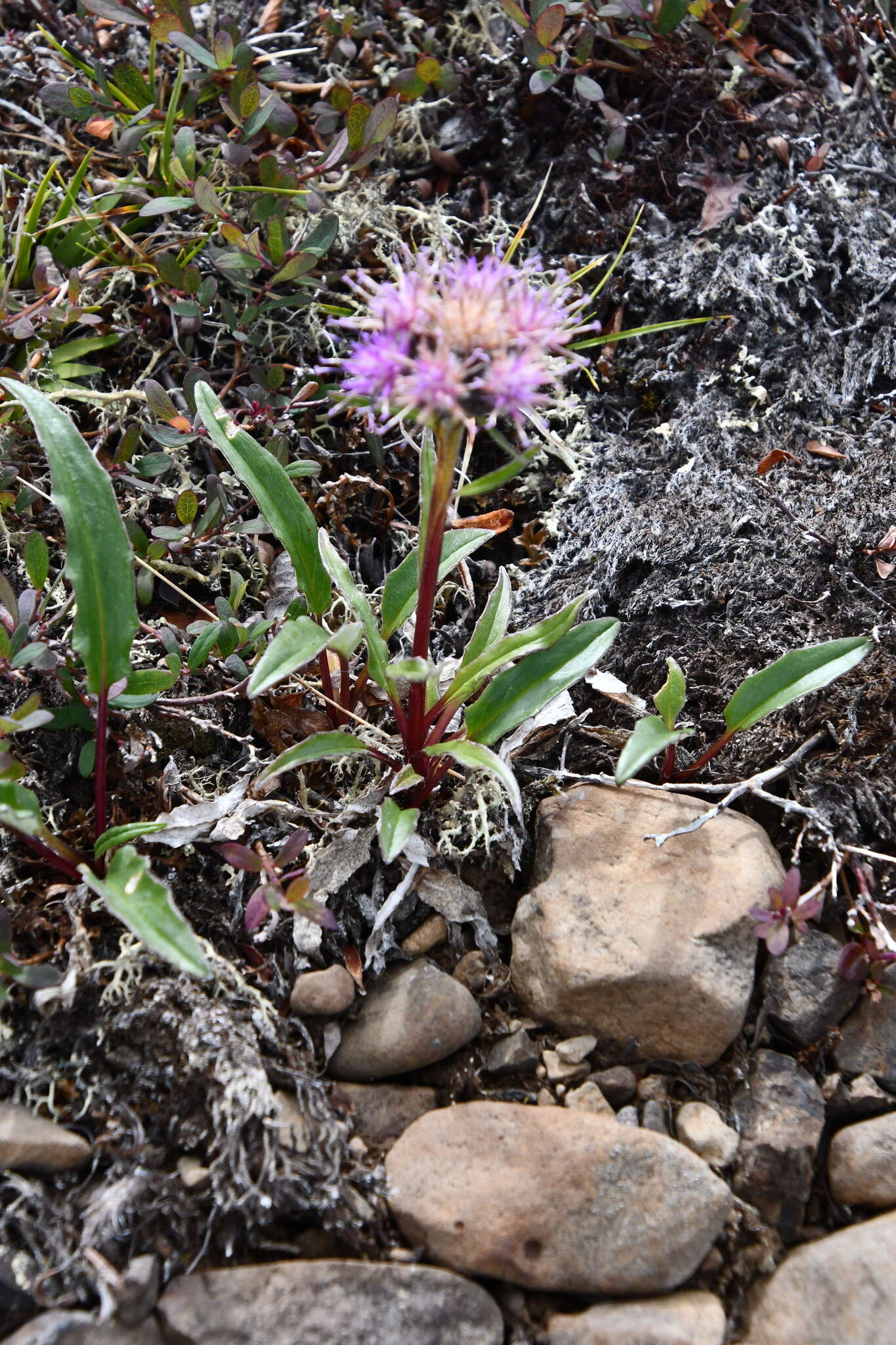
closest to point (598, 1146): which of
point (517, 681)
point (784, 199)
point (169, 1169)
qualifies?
point (169, 1169)

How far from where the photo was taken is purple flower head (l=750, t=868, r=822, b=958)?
6.18 ft

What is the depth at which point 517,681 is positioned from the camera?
6.56ft

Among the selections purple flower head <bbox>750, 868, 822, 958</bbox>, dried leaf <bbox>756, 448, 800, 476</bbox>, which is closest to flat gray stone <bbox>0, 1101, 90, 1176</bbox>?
purple flower head <bbox>750, 868, 822, 958</bbox>


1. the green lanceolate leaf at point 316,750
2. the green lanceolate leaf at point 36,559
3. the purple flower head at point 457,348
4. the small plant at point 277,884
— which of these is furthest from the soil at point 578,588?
the purple flower head at point 457,348

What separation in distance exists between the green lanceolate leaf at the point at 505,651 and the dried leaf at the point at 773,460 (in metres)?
→ 0.82

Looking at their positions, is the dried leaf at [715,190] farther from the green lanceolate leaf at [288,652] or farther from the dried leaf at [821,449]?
the green lanceolate leaf at [288,652]

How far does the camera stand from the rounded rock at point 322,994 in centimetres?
188

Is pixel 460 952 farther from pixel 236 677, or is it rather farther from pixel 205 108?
pixel 205 108

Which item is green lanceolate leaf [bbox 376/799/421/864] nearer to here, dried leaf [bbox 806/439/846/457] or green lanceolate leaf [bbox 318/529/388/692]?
green lanceolate leaf [bbox 318/529/388/692]

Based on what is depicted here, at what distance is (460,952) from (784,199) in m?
2.22

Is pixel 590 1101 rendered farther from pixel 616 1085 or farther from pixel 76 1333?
pixel 76 1333

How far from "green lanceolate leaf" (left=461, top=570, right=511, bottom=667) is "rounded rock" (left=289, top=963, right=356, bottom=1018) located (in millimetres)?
669

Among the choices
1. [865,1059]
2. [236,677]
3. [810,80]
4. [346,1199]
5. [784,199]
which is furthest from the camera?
[810,80]

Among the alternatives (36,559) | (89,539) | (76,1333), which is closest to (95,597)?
(89,539)
